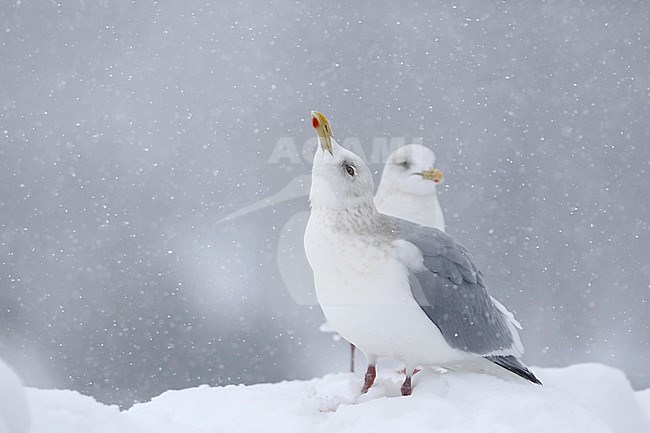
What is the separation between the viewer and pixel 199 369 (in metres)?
11.7

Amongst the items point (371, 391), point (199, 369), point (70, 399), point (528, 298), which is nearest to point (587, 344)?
point (528, 298)

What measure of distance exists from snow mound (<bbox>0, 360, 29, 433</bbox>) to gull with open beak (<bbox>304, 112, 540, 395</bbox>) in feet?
3.63

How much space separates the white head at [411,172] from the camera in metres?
3.40

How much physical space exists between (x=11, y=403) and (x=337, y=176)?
126 cm

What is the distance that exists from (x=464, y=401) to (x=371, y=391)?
378 millimetres

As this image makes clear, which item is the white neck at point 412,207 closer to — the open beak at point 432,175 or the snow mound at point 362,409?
the open beak at point 432,175

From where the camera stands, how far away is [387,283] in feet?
7.37

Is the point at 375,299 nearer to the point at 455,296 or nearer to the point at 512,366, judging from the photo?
the point at 455,296

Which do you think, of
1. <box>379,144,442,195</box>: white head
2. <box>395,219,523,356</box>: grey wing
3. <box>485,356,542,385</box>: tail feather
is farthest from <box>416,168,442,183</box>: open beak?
<box>485,356,542,385</box>: tail feather

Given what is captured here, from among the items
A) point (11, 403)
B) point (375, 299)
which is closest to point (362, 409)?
point (375, 299)

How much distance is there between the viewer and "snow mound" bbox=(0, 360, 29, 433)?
4.24 ft

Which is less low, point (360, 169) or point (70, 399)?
point (360, 169)

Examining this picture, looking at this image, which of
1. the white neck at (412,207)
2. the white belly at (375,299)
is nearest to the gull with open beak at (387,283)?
the white belly at (375,299)

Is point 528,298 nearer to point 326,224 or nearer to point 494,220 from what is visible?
point 494,220
